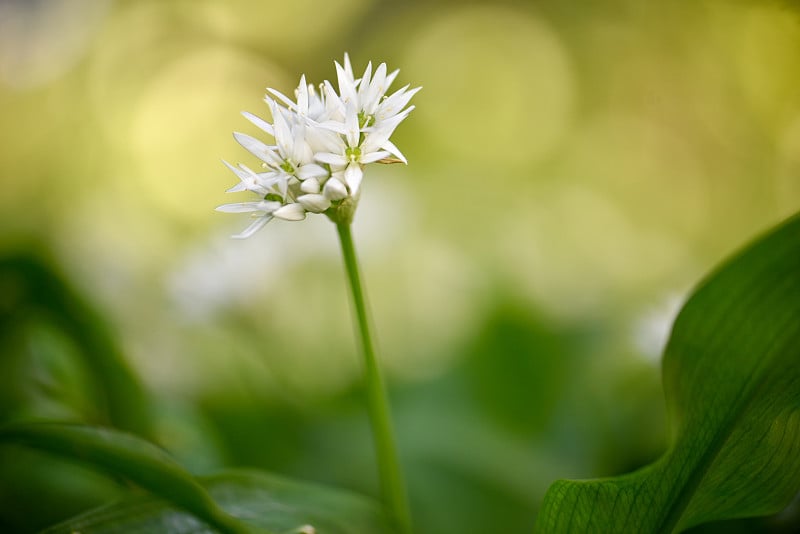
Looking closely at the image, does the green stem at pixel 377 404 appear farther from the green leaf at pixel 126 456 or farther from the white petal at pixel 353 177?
the green leaf at pixel 126 456

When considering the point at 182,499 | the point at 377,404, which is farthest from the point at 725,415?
the point at 182,499

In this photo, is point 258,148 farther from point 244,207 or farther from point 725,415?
point 725,415

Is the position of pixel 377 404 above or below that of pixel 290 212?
below

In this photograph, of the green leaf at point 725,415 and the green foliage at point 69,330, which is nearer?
the green leaf at point 725,415

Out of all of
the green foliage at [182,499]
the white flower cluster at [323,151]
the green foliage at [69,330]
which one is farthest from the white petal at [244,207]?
the green foliage at [69,330]

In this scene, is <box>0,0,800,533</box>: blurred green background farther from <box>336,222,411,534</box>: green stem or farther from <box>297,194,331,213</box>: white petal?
<box>297,194,331,213</box>: white petal

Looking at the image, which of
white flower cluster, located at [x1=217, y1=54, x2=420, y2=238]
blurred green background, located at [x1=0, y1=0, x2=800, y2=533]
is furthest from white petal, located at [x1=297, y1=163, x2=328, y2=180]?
blurred green background, located at [x1=0, y1=0, x2=800, y2=533]

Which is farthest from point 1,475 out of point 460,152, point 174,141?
point 174,141
